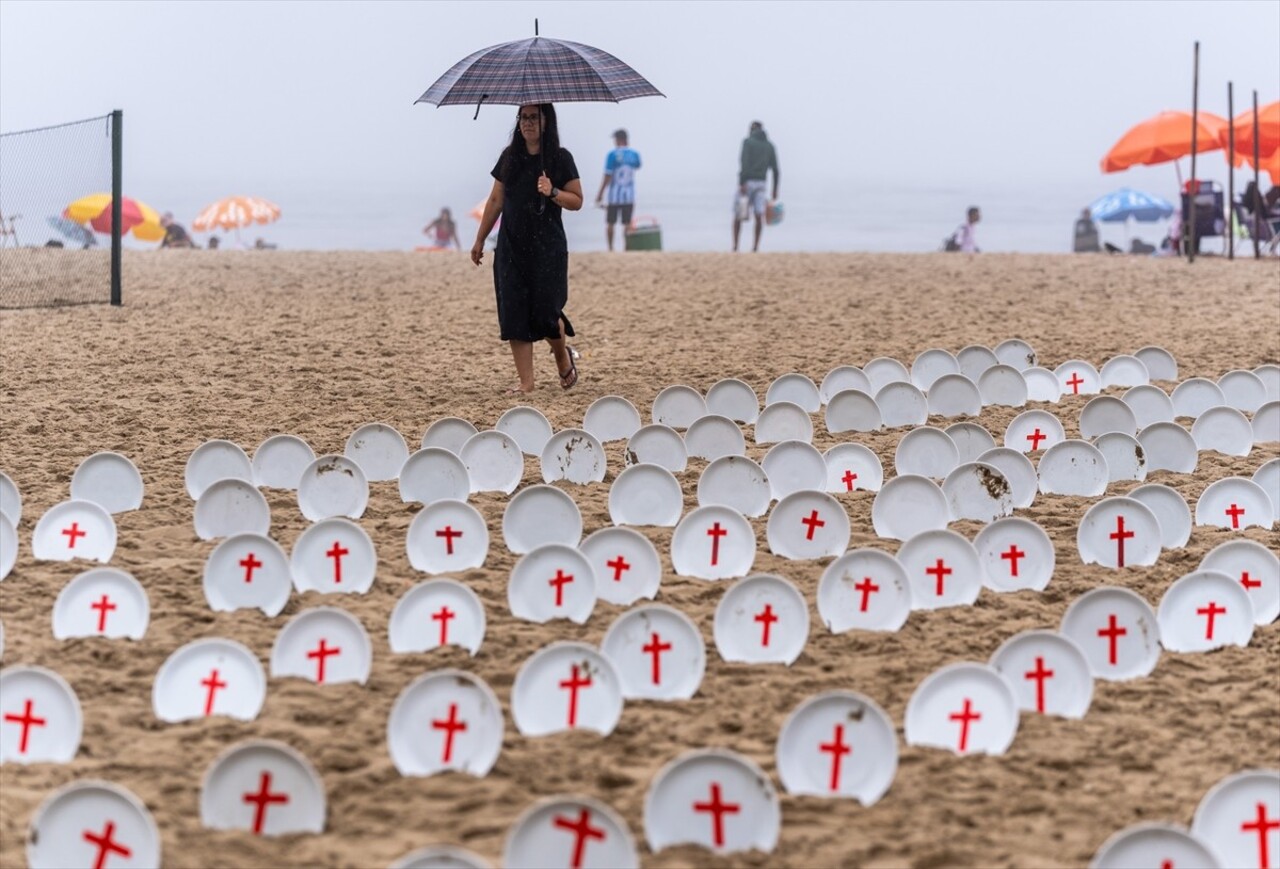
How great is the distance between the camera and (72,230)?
22594 millimetres

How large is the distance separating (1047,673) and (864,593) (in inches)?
32.3

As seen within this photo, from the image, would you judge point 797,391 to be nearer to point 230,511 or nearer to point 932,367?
point 932,367

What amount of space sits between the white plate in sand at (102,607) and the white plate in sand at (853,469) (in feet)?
9.98

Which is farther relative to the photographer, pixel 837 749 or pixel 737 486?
pixel 737 486

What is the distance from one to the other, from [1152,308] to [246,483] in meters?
9.64

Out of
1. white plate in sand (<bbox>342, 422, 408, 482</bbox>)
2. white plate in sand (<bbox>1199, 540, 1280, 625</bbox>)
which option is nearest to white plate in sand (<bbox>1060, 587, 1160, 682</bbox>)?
white plate in sand (<bbox>1199, 540, 1280, 625</bbox>)

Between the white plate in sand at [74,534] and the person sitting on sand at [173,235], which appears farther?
the person sitting on sand at [173,235]

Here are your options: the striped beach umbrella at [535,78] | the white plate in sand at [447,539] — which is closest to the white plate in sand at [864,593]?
the white plate in sand at [447,539]

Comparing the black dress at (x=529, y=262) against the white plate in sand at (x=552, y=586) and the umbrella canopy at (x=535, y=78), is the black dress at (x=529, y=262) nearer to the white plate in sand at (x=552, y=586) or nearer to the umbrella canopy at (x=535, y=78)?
the umbrella canopy at (x=535, y=78)

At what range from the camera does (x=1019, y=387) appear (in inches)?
359

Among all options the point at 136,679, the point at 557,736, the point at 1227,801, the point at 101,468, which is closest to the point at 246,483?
the point at 101,468

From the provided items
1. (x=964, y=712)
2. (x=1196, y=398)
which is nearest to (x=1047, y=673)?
(x=964, y=712)

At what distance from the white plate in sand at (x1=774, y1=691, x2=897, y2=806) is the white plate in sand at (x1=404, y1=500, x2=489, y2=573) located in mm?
2028

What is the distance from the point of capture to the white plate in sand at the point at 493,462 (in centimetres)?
699
